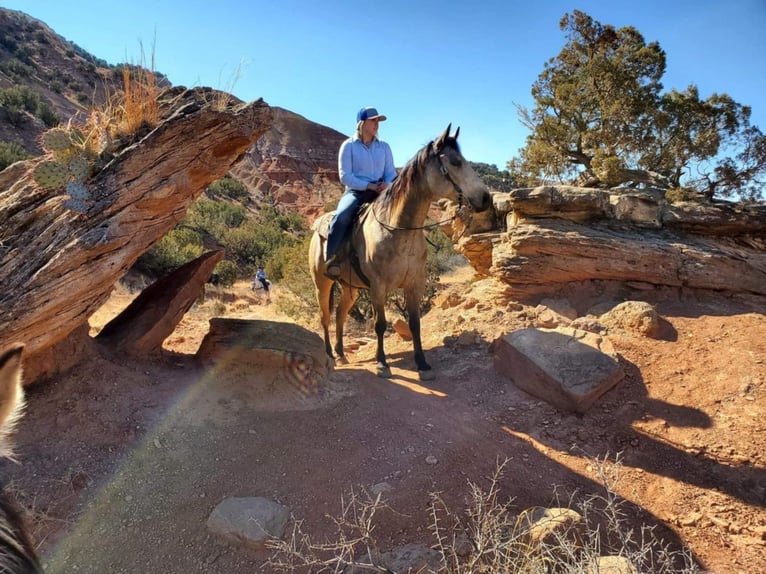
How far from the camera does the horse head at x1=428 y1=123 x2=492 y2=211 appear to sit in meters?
4.59

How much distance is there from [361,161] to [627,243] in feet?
14.4

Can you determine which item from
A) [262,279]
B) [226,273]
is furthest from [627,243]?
[226,273]

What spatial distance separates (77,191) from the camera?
3.38 metres

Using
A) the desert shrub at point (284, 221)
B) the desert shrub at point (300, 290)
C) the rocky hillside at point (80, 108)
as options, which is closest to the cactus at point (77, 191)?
the desert shrub at point (300, 290)

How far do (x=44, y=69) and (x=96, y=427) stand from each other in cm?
4524

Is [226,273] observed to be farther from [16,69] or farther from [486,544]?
[16,69]

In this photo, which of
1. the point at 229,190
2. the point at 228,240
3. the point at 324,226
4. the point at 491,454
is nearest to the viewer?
the point at 491,454

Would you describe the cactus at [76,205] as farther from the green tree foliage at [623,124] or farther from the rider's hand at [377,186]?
the green tree foliage at [623,124]

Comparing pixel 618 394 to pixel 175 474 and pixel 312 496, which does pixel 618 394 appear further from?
pixel 175 474

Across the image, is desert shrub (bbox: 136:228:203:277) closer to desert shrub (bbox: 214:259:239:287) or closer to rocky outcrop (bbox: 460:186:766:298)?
desert shrub (bbox: 214:259:239:287)

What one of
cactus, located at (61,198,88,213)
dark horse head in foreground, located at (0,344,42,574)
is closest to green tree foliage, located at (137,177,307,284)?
cactus, located at (61,198,88,213)

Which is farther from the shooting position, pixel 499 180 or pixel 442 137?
pixel 499 180

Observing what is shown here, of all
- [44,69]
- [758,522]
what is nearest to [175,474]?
[758,522]

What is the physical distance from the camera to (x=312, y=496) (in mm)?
3139
